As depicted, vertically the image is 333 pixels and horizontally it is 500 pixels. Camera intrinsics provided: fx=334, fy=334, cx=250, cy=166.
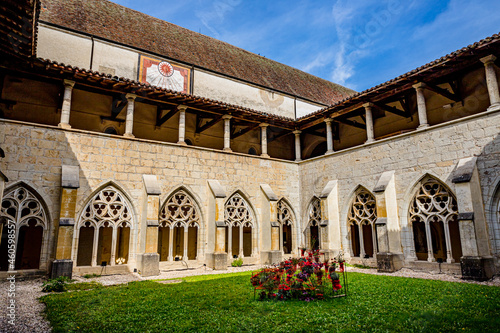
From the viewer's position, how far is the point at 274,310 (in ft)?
17.7

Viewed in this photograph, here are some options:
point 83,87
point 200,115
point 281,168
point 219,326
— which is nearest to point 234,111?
point 200,115

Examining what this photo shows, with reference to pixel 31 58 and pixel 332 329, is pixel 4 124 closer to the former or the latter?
pixel 31 58

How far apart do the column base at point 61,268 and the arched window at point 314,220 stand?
906cm

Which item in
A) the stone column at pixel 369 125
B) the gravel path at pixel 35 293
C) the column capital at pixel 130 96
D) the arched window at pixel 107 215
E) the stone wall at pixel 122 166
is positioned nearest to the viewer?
the gravel path at pixel 35 293

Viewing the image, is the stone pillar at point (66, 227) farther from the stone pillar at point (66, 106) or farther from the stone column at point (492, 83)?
the stone column at point (492, 83)

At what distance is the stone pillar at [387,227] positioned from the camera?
1046 centimetres

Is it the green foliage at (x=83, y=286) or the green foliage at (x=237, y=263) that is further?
the green foliage at (x=237, y=263)

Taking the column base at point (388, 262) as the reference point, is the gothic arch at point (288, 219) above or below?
above

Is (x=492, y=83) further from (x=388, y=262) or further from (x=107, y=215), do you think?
(x=107, y=215)

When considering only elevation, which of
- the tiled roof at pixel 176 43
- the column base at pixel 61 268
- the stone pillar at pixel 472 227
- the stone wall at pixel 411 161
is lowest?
the column base at pixel 61 268

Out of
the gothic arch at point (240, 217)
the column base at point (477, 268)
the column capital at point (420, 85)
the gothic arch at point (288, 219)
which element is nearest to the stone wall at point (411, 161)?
the gothic arch at point (288, 219)

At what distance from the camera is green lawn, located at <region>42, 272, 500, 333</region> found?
4.55m

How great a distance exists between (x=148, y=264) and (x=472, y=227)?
924cm

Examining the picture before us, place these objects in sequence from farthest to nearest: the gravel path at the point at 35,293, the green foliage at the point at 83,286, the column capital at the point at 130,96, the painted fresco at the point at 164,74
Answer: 1. the painted fresco at the point at 164,74
2. the column capital at the point at 130,96
3. the green foliage at the point at 83,286
4. the gravel path at the point at 35,293
